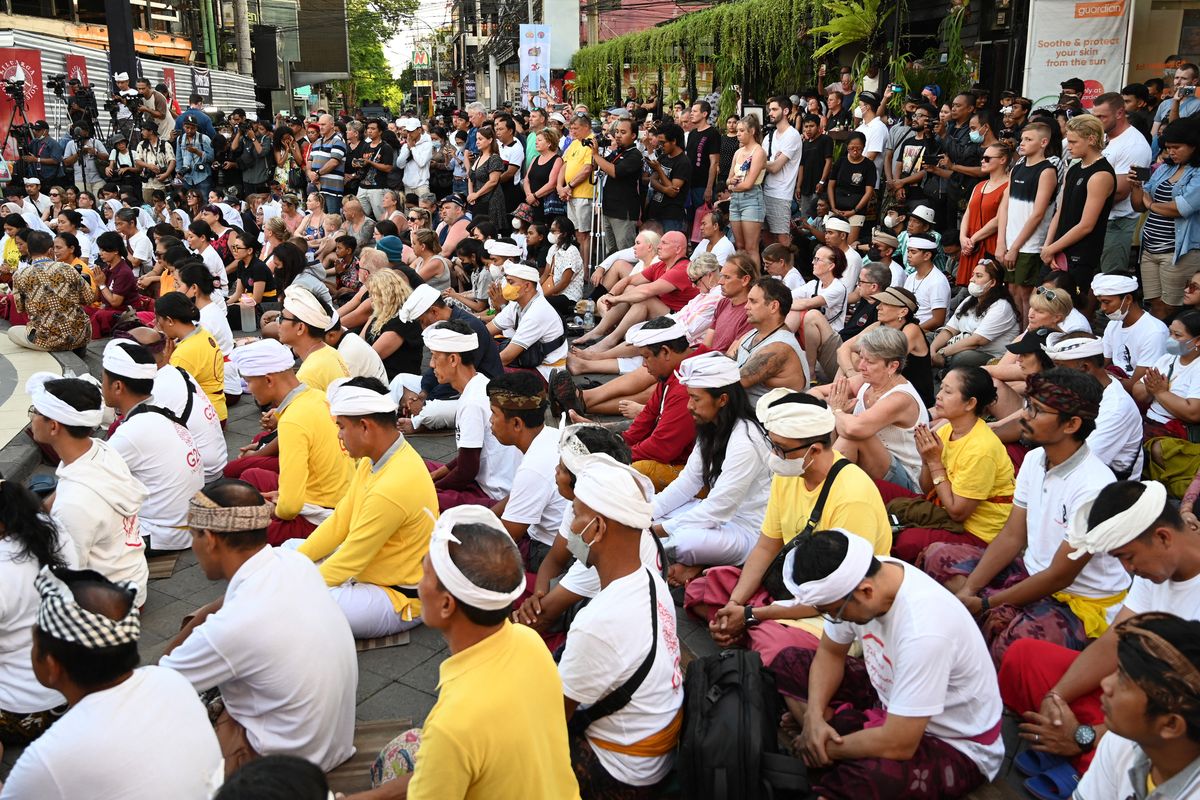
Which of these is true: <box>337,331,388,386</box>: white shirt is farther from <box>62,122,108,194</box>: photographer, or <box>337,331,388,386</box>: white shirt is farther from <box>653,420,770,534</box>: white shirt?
<box>62,122,108,194</box>: photographer

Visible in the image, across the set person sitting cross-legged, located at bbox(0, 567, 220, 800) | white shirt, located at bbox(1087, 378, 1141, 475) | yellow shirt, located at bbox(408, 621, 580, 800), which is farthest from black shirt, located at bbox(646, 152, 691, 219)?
person sitting cross-legged, located at bbox(0, 567, 220, 800)

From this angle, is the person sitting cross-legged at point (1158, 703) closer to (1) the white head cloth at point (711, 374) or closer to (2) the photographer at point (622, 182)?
(1) the white head cloth at point (711, 374)

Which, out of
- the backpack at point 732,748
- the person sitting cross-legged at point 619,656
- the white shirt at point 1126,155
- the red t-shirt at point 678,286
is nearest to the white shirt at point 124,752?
the person sitting cross-legged at point 619,656

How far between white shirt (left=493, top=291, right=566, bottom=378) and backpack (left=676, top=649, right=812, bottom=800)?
16.3 ft

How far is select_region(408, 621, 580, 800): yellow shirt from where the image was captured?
2.49 m

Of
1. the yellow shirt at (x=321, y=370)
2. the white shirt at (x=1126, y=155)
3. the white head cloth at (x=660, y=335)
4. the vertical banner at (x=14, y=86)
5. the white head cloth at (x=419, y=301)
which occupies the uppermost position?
the vertical banner at (x=14, y=86)

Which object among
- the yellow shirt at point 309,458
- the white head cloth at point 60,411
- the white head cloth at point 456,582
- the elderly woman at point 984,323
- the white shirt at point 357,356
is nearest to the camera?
the white head cloth at point 456,582

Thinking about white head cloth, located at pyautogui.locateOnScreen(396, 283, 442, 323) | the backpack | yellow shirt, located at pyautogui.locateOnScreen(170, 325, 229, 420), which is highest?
white head cloth, located at pyautogui.locateOnScreen(396, 283, 442, 323)

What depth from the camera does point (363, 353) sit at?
6879 mm

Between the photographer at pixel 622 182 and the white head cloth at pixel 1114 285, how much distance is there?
18.8ft

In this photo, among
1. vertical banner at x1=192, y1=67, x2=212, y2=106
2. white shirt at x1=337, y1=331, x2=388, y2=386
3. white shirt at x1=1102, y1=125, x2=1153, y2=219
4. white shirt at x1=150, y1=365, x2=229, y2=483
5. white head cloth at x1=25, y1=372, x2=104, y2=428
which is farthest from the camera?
vertical banner at x1=192, y1=67, x2=212, y2=106

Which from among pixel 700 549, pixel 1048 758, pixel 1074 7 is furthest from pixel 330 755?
pixel 1074 7

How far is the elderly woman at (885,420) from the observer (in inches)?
212

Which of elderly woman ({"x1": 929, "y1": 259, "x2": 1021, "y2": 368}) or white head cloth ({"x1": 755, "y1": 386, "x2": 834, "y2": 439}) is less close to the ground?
white head cloth ({"x1": 755, "y1": 386, "x2": 834, "y2": 439})
